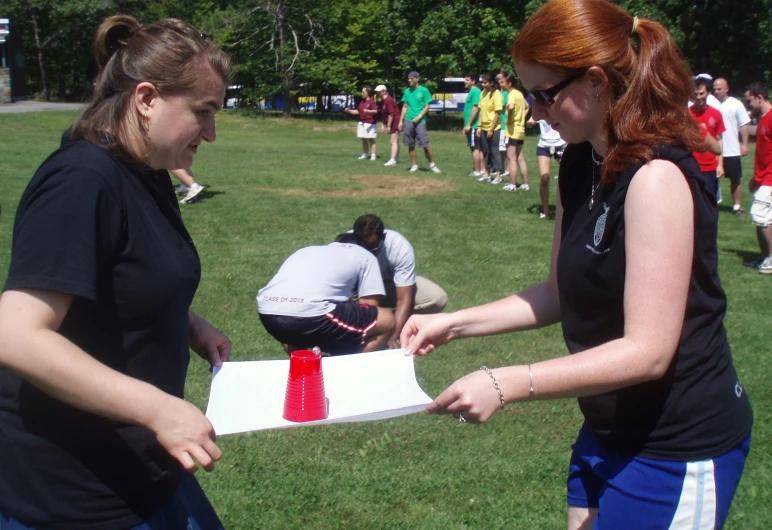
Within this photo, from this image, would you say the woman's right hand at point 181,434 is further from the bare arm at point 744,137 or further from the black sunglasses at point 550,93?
the bare arm at point 744,137

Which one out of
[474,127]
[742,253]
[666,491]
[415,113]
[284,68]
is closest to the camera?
[666,491]

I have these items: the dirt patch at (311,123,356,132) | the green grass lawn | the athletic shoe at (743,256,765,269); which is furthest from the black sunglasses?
the dirt patch at (311,123,356,132)

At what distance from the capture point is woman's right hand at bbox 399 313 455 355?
2385 millimetres

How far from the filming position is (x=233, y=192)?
44.4 ft

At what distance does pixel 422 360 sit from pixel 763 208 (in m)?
4.70

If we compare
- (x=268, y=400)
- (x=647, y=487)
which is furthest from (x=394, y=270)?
(x=647, y=487)

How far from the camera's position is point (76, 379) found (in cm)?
155

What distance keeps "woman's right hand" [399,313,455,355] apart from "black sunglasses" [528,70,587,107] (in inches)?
28.2

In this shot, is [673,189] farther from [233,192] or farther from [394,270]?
[233,192]

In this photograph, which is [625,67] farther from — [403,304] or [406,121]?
[406,121]

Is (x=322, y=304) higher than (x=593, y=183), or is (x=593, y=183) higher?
(x=593, y=183)

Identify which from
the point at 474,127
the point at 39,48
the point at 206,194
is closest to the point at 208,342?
the point at 206,194

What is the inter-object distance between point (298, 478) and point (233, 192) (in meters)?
9.96

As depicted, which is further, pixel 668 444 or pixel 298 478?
pixel 298 478
